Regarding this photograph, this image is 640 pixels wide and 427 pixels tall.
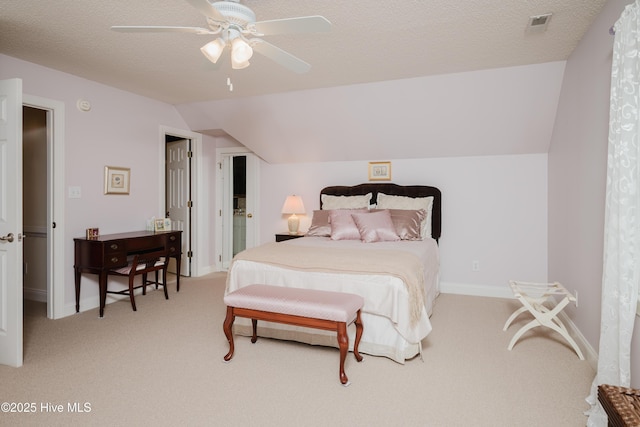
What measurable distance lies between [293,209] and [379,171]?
1.26 meters

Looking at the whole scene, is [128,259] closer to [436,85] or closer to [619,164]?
[436,85]

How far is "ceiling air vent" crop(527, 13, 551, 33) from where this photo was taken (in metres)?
2.49

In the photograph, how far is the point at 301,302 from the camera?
2365 mm

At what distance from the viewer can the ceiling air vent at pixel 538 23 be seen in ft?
8.16

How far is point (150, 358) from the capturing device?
105 inches

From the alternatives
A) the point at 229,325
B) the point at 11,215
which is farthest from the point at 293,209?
the point at 11,215

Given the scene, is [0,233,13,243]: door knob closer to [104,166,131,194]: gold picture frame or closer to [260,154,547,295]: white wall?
[104,166,131,194]: gold picture frame

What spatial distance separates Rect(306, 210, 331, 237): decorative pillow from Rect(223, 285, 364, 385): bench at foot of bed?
169cm

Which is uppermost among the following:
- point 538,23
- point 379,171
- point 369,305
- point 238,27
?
A: point 538,23

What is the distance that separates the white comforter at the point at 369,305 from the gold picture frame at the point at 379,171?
181 cm

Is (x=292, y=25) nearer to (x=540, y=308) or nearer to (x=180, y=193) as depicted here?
(x=540, y=308)

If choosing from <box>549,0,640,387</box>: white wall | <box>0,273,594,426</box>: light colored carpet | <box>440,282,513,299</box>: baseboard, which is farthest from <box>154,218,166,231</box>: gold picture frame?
<box>549,0,640,387</box>: white wall

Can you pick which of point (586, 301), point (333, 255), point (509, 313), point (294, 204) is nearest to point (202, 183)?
point (294, 204)

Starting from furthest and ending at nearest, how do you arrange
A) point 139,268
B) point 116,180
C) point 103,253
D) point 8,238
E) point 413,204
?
point 413,204
point 116,180
point 139,268
point 103,253
point 8,238
